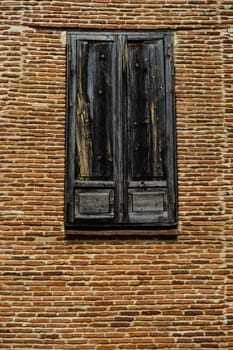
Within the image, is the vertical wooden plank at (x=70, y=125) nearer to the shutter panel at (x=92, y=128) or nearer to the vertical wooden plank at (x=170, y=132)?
the shutter panel at (x=92, y=128)

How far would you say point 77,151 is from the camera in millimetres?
8312

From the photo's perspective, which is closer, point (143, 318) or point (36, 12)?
point (143, 318)

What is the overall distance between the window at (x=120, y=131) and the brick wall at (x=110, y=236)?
A: 16 centimetres

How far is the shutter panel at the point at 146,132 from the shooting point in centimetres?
820

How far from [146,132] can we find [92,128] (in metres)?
0.80

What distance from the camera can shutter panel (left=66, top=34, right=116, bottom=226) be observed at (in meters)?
8.16

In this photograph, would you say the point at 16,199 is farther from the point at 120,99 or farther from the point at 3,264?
the point at 120,99

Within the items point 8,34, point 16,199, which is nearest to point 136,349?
point 16,199

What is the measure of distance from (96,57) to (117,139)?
4.32 ft

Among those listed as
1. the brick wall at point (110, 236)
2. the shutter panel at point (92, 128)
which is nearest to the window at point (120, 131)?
the shutter panel at point (92, 128)

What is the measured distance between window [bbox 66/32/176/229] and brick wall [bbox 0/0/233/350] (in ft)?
0.54

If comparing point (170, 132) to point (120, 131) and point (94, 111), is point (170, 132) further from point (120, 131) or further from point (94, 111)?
point (94, 111)

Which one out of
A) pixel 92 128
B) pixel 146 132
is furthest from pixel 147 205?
pixel 92 128

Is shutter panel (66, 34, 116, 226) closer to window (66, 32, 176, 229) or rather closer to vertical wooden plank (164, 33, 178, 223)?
window (66, 32, 176, 229)
